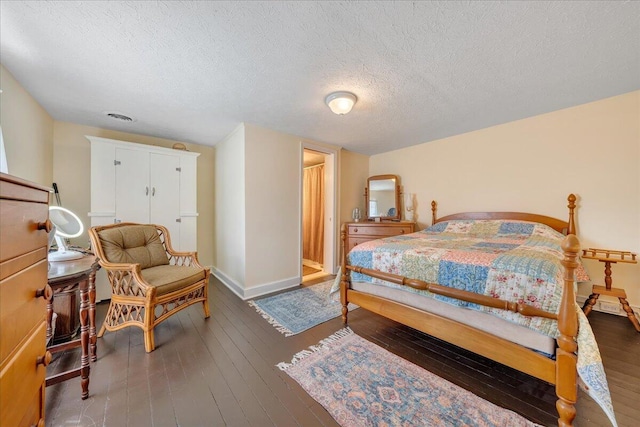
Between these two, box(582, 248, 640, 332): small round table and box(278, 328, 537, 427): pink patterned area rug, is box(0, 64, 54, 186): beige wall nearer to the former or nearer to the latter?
box(278, 328, 537, 427): pink patterned area rug

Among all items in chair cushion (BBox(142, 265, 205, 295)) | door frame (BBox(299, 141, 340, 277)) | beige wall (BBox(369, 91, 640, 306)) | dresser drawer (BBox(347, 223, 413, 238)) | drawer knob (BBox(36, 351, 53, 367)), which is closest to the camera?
drawer knob (BBox(36, 351, 53, 367))

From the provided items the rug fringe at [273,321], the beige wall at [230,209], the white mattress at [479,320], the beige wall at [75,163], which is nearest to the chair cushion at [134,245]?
the beige wall at [230,209]

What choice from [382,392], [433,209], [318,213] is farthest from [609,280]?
[318,213]

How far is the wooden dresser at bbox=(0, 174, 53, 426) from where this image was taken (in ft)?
2.13

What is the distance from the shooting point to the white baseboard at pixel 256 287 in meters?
2.99

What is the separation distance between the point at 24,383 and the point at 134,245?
1896mm

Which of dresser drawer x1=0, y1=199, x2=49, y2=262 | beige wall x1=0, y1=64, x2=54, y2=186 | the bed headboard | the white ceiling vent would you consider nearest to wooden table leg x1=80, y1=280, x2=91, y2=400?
dresser drawer x1=0, y1=199, x2=49, y2=262

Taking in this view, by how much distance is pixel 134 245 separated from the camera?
2.39m

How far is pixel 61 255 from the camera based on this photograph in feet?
5.40

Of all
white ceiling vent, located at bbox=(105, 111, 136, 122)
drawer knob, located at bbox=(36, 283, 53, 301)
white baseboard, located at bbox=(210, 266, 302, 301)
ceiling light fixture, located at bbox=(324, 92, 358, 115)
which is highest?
white ceiling vent, located at bbox=(105, 111, 136, 122)

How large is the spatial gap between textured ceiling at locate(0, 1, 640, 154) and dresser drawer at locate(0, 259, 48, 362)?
4.78 feet

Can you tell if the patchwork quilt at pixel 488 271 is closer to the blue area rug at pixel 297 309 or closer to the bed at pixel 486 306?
the bed at pixel 486 306

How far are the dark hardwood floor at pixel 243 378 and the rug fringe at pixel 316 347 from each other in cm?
5

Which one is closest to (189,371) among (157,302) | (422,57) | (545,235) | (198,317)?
(157,302)
